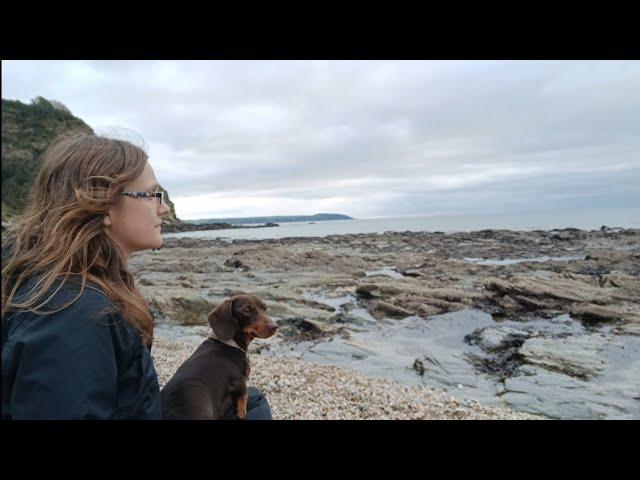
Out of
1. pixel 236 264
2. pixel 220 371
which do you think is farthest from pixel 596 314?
pixel 236 264

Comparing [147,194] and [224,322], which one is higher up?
[147,194]

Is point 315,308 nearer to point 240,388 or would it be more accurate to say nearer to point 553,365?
point 553,365

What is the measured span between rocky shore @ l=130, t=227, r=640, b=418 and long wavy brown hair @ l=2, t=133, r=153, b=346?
14.4ft

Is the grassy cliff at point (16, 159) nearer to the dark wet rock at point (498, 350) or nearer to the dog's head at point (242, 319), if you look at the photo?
the dog's head at point (242, 319)

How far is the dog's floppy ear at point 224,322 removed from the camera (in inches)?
152

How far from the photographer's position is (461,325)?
1280 cm

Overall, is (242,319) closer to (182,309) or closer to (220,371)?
(220,371)

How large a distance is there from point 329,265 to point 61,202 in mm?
23920

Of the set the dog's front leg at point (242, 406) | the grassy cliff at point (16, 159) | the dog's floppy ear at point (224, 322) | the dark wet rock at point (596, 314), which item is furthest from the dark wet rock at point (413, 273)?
the grassy cliff at point (16, 159)

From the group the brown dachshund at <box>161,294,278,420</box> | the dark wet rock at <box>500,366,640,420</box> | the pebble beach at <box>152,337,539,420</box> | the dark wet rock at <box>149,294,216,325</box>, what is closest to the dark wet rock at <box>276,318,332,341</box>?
the dark wet rock at <box>149,294,216,325</box>

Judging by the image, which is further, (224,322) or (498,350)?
(498,350)

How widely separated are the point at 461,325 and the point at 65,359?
1253 centimetres
